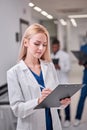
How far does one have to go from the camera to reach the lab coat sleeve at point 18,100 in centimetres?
167

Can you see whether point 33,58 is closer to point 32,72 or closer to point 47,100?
point 32,72

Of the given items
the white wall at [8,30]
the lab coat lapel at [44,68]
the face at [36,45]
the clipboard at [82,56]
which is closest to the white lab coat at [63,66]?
the clipboard at [82,56]

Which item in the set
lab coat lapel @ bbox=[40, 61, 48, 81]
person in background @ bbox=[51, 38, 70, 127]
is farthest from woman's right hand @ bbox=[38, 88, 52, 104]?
person in background @ bbox=[51, 38, 70, 127]

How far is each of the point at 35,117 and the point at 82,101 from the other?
10.4 ft

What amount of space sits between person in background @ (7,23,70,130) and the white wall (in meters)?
2.65

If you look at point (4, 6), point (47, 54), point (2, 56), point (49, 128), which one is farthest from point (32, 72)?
point (4, 6)

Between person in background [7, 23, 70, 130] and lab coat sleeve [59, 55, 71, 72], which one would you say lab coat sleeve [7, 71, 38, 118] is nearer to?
person in background [7, 23, 70, 130]

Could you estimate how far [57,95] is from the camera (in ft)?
5.55

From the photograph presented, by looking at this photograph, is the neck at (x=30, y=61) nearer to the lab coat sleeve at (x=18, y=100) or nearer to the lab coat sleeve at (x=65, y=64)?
the lab coat sleeve at (x=18, y=100)

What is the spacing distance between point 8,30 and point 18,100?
3322 mm

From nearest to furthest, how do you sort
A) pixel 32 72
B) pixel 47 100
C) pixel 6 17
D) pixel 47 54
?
1. pixel 47 100
2. pixel 32 72
3. pixel 47 54
4. pixel 6 17

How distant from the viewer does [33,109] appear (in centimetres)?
168

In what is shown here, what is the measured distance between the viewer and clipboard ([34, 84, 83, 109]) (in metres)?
1.63

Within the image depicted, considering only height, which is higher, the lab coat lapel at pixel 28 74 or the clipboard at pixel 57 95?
the lab coat lapel at pixel 28 74
